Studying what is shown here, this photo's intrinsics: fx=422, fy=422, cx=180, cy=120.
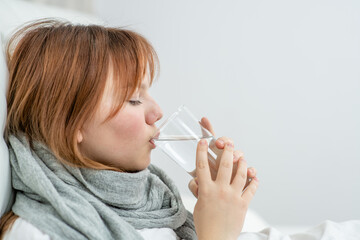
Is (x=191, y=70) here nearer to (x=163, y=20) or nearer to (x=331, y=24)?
(x=163, y=20)

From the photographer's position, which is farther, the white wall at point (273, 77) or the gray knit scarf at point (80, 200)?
the white wall at point (273, 77)

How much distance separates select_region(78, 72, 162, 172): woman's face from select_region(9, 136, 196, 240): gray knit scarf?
0.16 feet

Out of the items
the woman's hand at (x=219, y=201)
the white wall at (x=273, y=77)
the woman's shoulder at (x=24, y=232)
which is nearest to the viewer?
the woman's shoulder at (x=24, y=232)

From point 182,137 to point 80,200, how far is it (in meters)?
0.24

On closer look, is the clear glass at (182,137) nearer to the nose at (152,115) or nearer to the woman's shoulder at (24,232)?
the nose at (152,115)

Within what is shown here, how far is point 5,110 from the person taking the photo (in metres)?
0.86

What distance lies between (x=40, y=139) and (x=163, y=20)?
4.31 ft

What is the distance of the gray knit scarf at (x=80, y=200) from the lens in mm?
745

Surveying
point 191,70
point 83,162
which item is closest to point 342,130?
point 191,70

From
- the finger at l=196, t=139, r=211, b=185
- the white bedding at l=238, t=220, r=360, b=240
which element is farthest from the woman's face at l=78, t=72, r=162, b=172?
the white bedding at l=238, t=220, r=360, b=240

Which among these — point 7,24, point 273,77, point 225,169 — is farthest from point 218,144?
point 273,77

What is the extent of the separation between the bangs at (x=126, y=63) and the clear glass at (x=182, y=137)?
11 cm

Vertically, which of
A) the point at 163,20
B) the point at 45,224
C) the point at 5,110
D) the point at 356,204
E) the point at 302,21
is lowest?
the point at 356,204

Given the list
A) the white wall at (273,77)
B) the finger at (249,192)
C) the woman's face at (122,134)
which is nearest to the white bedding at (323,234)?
the finger at (249,192)
